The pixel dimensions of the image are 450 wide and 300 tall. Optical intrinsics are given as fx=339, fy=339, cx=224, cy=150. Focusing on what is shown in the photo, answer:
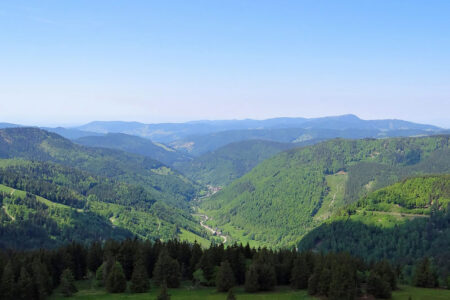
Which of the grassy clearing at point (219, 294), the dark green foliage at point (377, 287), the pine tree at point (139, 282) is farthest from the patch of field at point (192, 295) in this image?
the dark green foliage at point (377, 287)

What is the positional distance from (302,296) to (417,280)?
39009 mm

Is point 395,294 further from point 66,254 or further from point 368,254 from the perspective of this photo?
point 368,254

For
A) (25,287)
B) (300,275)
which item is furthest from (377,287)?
(25,287)

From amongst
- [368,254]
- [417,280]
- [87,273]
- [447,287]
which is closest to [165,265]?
[87,273]

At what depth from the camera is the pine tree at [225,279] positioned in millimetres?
84875

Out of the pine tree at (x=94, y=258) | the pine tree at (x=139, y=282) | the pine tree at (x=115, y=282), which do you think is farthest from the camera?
the pine tree at (x=94, y=258)

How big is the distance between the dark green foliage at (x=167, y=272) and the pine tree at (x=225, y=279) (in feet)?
41.8

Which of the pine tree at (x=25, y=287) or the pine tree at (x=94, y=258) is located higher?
the pine tree at (x=25, y=287)

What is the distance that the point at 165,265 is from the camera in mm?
91688

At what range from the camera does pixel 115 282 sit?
84.9m

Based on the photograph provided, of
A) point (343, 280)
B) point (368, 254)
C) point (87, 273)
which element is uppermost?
point (343, 280)

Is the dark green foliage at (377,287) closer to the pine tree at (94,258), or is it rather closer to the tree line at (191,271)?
the tree line at (191,271)

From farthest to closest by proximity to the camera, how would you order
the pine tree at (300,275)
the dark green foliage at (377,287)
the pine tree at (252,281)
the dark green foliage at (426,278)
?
the dark green foliage at (426,278)
the pine tree at (300,275)
the pine tree at (252,281)
the dark green foliage at (377,287)

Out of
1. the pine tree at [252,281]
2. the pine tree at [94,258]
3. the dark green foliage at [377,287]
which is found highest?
the dark green foliage at [377,287]
